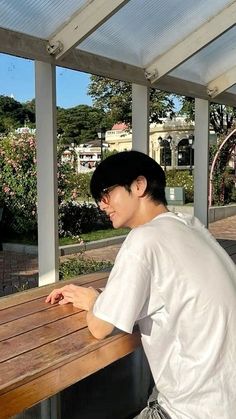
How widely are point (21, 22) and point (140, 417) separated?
1891 mm

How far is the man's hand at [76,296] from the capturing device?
1.79 metres

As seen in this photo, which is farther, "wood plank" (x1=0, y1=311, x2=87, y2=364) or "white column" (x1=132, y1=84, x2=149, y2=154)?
"white column" (x1=132, y1=84, x2=149, y2=154)

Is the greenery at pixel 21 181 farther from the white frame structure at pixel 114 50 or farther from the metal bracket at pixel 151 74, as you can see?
the metal bracket at pixel 151 74

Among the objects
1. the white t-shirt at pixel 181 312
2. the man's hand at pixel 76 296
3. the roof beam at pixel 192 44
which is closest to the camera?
the white t-shirt at pixel 181 312

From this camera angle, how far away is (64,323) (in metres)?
1.76

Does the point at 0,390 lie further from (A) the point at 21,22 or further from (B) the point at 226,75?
(B) the point at 226,75

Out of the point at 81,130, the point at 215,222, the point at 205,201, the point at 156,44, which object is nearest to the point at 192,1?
the point at 156,44

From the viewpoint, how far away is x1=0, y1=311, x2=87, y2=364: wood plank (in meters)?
1.51

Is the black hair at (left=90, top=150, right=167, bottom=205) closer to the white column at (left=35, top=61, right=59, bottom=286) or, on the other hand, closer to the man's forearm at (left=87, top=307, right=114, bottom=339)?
the man's forearm at (left=87, top=307, right=114, bottom=339)

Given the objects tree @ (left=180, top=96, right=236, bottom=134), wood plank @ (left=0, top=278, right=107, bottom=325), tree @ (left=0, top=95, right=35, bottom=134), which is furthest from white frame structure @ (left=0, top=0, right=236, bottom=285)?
tree @ (left=0, top=95, right=35, bottom=134)

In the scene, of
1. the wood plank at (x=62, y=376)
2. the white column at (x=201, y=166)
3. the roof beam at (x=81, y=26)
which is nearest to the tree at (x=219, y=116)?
the white column at (x=201, y=166)

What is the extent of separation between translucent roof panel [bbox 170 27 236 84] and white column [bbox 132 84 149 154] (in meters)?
0.41

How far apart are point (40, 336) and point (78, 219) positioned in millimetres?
7589

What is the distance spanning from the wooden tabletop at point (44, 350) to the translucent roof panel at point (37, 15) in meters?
1.33
